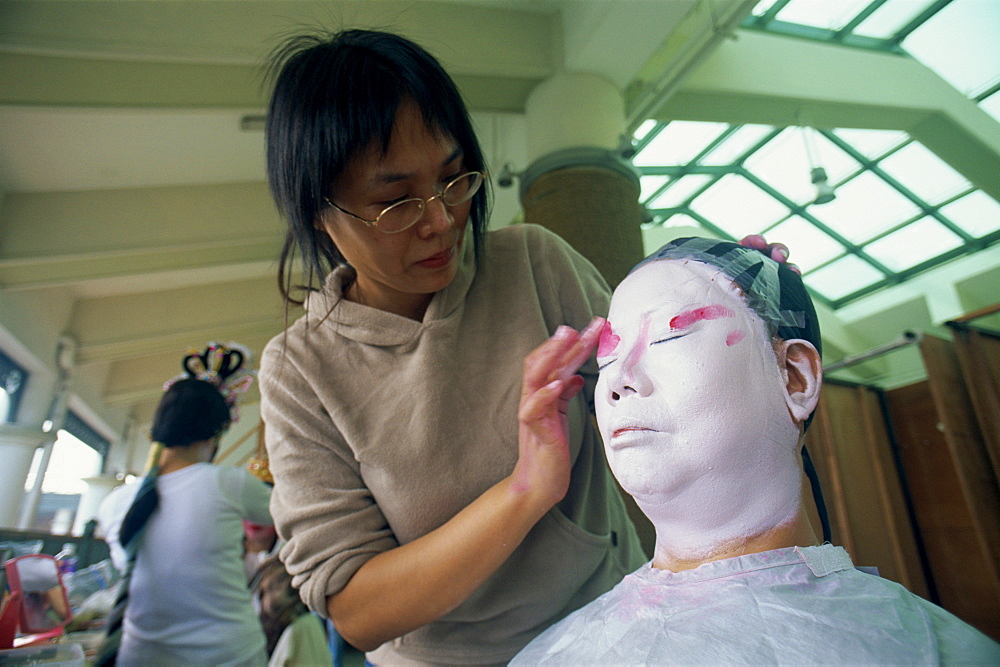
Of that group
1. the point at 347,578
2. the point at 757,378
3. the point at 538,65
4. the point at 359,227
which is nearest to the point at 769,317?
the point at 757,378

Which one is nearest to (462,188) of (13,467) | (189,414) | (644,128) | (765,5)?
(644,128)

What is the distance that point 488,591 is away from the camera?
34.4 inches

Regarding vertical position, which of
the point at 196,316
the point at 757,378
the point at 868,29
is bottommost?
the point at 757,378

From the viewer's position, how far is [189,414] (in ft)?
6.16

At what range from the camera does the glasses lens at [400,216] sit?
2.67 feet

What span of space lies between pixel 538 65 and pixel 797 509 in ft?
3.91

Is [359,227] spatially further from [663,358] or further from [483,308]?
[663,358]

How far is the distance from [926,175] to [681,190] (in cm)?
33

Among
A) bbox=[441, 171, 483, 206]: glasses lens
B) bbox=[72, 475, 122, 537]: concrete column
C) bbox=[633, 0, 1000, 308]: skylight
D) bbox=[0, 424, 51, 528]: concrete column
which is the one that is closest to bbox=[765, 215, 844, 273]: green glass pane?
bbox=[633, 0, 1000, 308]: skylight

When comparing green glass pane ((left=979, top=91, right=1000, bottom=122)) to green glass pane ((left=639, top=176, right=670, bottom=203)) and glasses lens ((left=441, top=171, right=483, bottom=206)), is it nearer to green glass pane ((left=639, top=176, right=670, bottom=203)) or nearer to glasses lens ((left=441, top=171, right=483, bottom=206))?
green glass pane ((left=639, top=176, right=670, bottom=203))

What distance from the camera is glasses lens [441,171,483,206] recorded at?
84cm

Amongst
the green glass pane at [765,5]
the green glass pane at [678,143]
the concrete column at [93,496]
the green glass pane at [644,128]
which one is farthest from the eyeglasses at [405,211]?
the concrete column at [93,496]

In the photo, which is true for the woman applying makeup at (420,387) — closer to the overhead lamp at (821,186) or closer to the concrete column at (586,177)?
the concrete column at (586,177)

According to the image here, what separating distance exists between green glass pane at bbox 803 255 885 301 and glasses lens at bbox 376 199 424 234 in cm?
54
